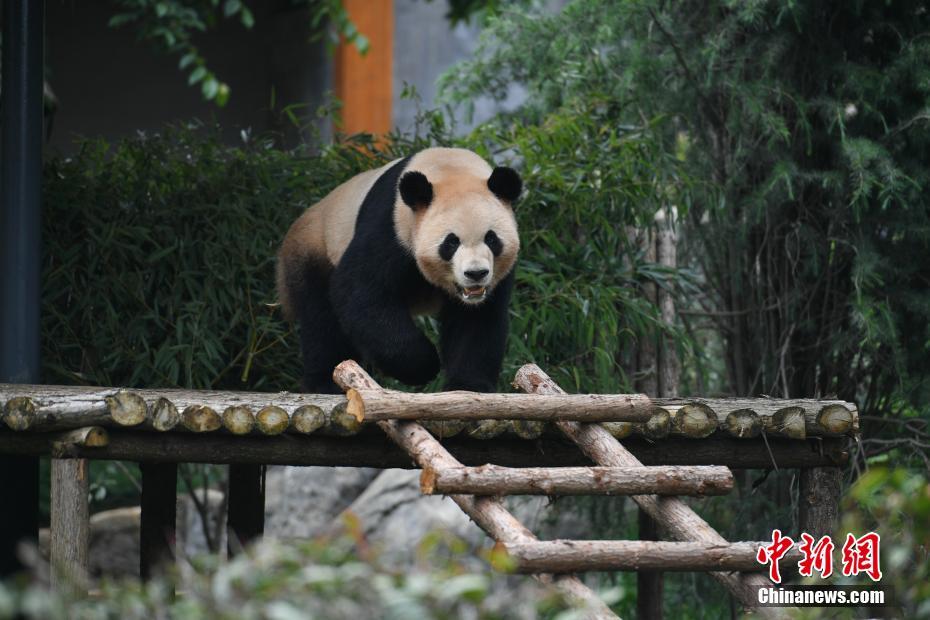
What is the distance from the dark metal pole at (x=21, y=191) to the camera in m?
4.28

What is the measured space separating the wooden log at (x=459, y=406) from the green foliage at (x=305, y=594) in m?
1.53

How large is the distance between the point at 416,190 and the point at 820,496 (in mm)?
1724

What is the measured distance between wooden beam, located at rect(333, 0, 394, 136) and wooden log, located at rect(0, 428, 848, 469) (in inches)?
197

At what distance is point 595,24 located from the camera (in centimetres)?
648

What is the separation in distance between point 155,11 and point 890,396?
194 inches

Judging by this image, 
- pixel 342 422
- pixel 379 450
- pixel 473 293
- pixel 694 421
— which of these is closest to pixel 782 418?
pixel 694 421

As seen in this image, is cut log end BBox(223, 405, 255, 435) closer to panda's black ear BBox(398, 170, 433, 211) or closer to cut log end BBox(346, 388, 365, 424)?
cut log end BBox(346, 388, 365, 424)

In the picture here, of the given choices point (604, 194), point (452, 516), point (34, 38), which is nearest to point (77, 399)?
point (34, 38)

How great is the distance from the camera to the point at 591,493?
10.7ft

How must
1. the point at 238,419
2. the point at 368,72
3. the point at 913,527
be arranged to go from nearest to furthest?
the point at 913,527 < the point at 238,419 < the point at 368,72

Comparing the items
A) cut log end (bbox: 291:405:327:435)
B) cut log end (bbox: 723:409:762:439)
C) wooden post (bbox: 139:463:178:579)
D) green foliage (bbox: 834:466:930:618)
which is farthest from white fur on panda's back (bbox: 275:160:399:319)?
green foliage (bbox: 834:466:930:618)

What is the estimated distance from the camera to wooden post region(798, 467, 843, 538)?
13.7ft

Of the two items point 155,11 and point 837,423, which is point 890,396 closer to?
point 837,423

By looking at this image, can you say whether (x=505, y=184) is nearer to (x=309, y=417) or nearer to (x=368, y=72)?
(x=309, y=417)
